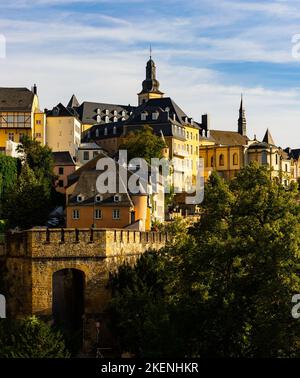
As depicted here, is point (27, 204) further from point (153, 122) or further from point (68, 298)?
point (153, 122)

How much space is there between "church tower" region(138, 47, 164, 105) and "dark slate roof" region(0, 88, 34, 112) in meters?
39.3

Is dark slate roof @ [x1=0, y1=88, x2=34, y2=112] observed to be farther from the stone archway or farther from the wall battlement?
the wall battlement

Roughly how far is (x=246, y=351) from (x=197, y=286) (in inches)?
136

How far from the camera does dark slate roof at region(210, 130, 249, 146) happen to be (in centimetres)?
15062

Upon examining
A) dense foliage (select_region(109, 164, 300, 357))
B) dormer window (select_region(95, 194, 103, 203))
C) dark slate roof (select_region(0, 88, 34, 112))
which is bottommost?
dense foliage (select_region(109, 164, 300, 357))

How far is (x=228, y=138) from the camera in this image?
15325 cm

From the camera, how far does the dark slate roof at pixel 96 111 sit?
141125 mm

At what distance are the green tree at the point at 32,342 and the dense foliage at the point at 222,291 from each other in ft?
11.8

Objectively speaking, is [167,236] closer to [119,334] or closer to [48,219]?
[119,334]

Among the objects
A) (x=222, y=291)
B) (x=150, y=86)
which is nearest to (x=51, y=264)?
(x=222, y=291)

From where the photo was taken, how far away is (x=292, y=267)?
3988 cm

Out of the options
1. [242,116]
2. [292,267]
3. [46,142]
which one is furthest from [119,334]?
[242,116]

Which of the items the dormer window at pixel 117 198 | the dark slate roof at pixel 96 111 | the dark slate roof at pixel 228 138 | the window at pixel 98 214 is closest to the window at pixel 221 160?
the dark slate roof at pixel 228 138

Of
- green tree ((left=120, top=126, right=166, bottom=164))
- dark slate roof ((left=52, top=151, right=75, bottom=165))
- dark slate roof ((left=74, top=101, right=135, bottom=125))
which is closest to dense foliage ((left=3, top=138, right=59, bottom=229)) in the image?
dark slate roof ((left=52, top=151, right=75, bottom=165))
